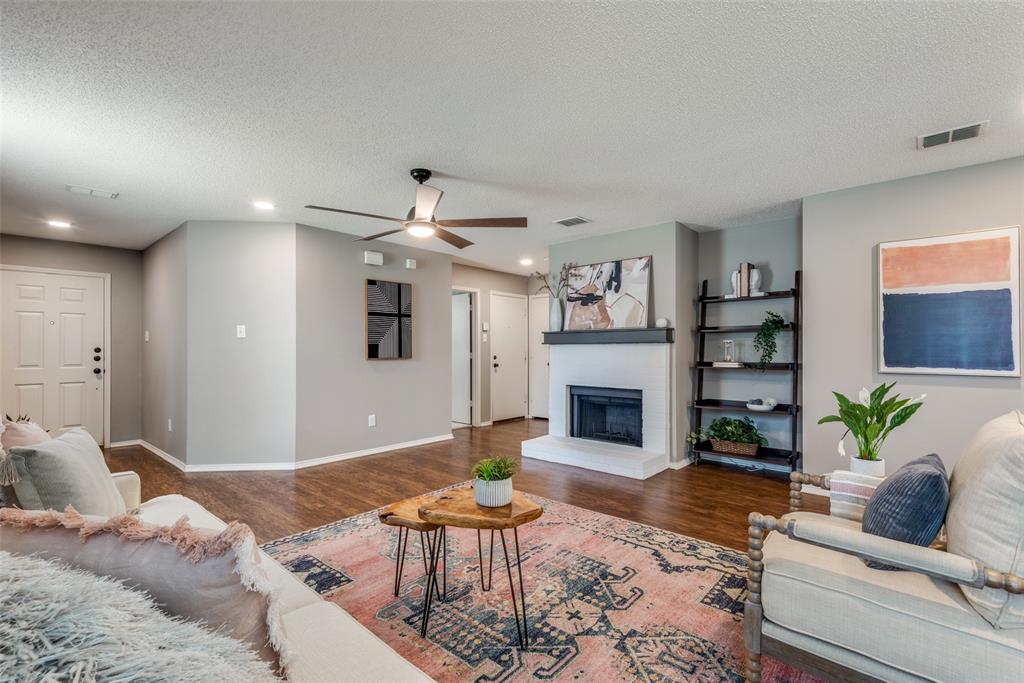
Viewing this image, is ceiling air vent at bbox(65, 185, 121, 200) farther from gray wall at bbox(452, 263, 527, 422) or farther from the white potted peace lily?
the white potted peace lily

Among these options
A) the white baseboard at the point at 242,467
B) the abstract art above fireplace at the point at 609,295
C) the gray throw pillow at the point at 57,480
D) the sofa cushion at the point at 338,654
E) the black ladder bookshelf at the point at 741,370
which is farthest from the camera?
the abstract art above fireplace at the point at 609,295

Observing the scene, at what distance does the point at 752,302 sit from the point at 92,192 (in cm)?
587

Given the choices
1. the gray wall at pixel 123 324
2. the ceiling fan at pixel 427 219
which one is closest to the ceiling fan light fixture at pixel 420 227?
the ceiling fan at pixel 427 219

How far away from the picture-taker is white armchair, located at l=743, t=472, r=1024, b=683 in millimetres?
1267

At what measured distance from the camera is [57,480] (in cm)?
146

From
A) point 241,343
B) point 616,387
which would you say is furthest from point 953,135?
point 241,343

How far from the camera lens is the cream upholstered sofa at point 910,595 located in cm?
127

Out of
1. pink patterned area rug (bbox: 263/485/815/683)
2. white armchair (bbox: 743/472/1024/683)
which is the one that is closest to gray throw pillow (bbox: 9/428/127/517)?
pink patterned area rug (bbox: 263/485/815/683)

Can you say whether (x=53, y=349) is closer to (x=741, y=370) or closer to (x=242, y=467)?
(x=242, y=467)

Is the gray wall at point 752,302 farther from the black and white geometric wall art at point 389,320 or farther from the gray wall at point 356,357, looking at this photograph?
the black and white geometric wall art at point 389,320

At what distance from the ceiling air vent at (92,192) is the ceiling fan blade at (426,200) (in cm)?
250

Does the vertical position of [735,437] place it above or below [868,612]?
below

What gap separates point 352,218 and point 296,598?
3635 millimetres

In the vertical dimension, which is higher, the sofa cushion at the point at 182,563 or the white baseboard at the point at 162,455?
the sofa cushion at the point at 182,563
